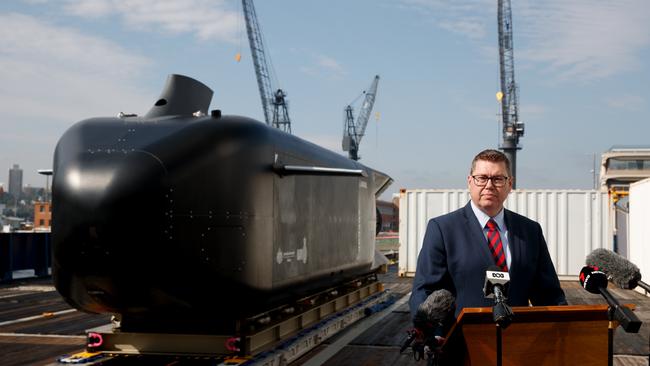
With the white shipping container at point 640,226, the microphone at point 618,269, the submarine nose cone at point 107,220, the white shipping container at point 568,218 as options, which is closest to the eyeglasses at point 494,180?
the microphone at point 618,269

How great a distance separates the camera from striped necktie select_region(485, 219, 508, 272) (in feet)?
12.8

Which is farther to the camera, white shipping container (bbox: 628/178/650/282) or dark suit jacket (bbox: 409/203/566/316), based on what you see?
white shipping container (bbox: 628/178/650/282)

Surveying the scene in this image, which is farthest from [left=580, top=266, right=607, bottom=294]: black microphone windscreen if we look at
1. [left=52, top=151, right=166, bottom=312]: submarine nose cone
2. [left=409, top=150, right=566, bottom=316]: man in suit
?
[left=52, top=151, right=166, bottom=312]: submarine nose cone

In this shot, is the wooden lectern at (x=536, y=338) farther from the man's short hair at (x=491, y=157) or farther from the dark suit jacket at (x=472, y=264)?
the man's short hair at (x=491, y=157)

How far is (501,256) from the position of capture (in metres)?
3.93

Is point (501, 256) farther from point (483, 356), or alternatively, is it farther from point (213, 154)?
point (213, 154)

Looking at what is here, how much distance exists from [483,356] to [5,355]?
10.2 meters

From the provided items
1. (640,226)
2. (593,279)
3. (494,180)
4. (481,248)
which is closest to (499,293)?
(593,279)

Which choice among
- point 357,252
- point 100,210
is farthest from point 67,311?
point 100,210

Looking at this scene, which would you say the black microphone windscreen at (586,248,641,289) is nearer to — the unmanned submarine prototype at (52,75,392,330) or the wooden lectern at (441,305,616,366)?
the wooden lectern at (441,305,616,366)

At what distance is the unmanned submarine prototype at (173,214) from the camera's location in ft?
26.2

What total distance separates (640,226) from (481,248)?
20.1 m

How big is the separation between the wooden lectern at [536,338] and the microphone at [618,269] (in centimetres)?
25

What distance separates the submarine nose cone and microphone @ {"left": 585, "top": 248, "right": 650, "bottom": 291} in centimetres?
569
